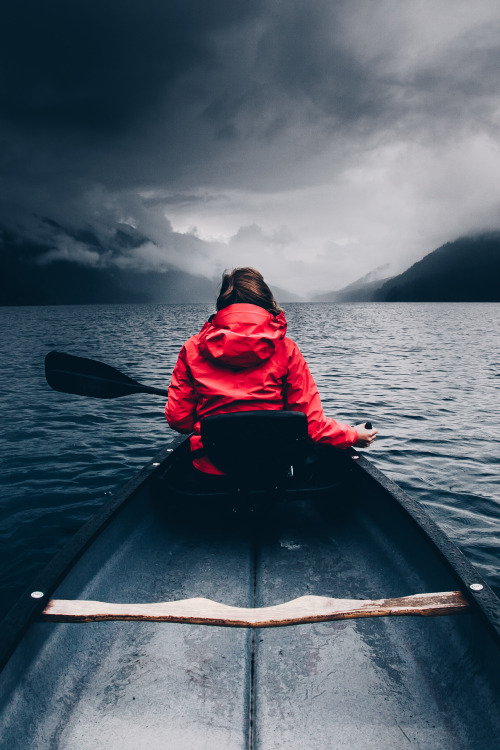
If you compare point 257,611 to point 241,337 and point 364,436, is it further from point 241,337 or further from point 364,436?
point 364,436

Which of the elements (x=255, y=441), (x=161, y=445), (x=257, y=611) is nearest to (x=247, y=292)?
(x=255, y=441)

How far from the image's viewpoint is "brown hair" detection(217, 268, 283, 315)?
3.57m

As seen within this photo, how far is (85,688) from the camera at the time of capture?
108 inches

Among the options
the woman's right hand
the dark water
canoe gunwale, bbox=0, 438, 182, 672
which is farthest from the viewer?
the dark water

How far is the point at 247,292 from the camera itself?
3574 millimetres

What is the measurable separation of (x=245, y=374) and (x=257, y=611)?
157 cm

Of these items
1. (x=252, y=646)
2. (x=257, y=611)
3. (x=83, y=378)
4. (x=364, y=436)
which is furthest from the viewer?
(x=83, y=378)

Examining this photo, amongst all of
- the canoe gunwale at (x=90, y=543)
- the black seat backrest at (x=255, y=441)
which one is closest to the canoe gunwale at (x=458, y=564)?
the canoe gunwale at (x=90, y=543)

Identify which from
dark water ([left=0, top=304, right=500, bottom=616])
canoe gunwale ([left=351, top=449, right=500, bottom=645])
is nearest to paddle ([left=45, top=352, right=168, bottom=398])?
dark water ([left=0, top=304, right=500, bottom=616])

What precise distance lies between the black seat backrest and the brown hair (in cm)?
90

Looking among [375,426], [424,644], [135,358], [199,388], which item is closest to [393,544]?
[424,644]

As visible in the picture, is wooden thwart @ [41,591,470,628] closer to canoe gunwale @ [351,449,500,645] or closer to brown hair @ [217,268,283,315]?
canoe gunwale @ [351,449,500,645]

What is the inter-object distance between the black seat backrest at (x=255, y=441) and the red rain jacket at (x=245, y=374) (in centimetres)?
28

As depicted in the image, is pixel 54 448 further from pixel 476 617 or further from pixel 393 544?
pixel 476 617
